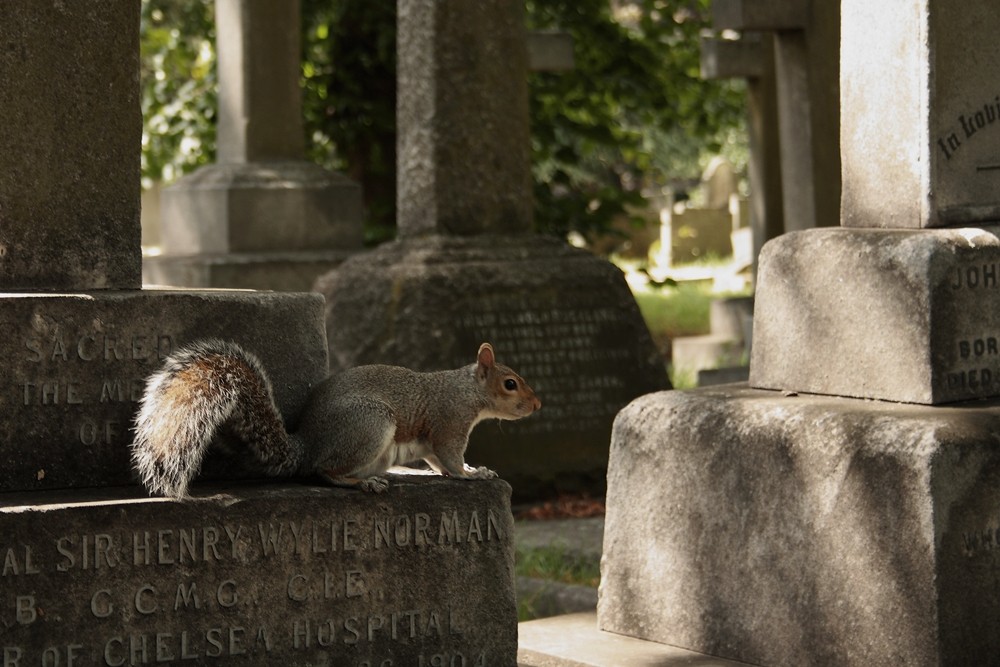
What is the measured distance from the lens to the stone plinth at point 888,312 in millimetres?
4715

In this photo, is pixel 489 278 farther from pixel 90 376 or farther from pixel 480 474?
pixel 90 376

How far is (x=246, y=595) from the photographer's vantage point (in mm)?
3965

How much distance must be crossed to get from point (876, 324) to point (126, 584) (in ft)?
7.07

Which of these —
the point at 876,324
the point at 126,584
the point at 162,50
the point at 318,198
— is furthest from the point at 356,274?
the point at 162,50

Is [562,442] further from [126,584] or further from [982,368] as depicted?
[126,584]

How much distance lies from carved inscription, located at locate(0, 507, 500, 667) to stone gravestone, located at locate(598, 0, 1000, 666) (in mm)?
920

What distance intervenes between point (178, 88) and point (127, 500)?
37.1 ft

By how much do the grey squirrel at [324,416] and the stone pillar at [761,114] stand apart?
725 centimetres

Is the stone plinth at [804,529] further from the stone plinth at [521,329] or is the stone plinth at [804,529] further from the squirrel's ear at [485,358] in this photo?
the stone plinth at [521,329]

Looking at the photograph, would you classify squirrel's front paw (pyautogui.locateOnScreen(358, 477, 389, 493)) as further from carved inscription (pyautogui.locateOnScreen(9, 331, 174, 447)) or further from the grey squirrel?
carved inscription (pyautogui.locateOnScreen(9, 331, 174, 447))

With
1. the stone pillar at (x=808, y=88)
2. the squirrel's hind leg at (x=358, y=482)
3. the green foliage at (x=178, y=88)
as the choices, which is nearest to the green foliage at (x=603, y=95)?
the green foliage at (x=178, y=88)

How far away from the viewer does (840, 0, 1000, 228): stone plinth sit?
4930mm

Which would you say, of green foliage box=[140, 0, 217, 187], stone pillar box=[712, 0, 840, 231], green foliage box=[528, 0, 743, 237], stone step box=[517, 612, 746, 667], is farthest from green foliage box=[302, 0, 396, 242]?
stone step box=[517, 612, 746, 667]

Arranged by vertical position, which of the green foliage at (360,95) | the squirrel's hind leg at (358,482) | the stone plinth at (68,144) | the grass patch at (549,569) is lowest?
the grass patch at (549,569)
